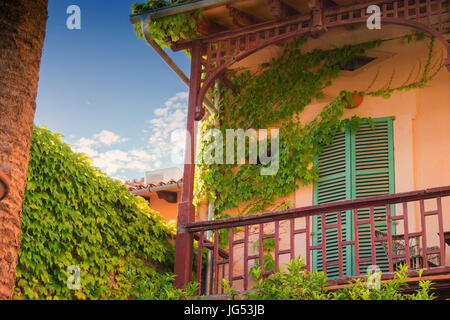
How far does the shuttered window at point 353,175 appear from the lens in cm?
895

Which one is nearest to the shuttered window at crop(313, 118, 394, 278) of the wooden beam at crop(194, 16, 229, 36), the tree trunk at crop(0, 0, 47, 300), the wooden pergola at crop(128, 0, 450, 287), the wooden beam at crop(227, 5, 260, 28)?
the wooden pergola at crop(128, 0, 450, 287)

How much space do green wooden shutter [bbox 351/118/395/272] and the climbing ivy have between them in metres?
0.24

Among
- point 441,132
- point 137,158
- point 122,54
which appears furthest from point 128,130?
point 441,132

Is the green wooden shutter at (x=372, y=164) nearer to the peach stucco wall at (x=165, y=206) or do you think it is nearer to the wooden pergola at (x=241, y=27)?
the wooden pergola at (x=241, y=27)

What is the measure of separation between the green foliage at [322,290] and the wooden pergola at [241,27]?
98cm

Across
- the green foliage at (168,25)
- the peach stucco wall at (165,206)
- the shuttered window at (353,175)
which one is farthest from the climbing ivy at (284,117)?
the peach stucco wall at (165,206)

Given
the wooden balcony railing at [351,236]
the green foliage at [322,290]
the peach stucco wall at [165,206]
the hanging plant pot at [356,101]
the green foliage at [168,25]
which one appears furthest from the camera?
the peach stucco wall at [165,206]

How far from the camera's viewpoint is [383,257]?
8.63 metres

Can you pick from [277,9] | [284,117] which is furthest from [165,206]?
[277,9]

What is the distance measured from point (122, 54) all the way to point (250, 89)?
10977mm

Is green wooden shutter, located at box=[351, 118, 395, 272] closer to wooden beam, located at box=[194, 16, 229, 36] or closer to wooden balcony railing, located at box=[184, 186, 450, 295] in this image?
wooden balcony railing, located at box=[184, 186, 450, 295]

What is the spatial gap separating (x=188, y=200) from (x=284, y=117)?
2.16 metres

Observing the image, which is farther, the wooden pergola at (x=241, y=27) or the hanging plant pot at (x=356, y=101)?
the hanging plant pot at (x=356, y=101)

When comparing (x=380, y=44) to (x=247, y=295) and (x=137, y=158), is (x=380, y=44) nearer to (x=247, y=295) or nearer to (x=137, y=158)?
(x=247, y=295)
